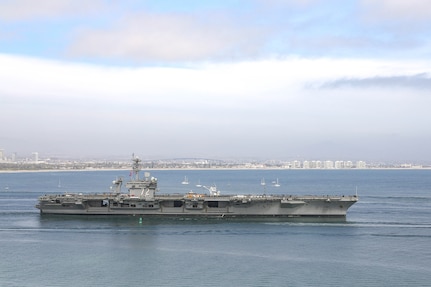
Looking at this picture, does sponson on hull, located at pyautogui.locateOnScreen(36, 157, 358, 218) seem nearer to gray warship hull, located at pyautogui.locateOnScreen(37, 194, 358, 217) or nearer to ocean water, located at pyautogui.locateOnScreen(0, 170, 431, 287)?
gray warship hull, located at pyautogui.locateOnScreen(37, 194, 358, 217)

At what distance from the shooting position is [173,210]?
54594mm

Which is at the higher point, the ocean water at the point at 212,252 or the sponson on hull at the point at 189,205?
the sponson on hull at the point at 189,205

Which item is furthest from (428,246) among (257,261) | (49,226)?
(49,226)

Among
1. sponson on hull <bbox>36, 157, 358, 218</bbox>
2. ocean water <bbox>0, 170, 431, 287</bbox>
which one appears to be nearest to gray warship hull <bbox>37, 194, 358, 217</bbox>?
sponson on hull <bbox>36, 157, 358, 218</bbox>

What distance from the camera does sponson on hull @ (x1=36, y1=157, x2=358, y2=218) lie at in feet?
175

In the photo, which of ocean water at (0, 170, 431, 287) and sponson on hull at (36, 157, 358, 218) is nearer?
ocean water at (0, 170, 431, 287)

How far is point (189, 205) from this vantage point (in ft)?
178

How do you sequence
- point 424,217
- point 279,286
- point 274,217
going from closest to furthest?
point 279,286
point 274,217
point 424,217

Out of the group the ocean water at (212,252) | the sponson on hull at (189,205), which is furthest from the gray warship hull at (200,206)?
the ocean water at (212,252)

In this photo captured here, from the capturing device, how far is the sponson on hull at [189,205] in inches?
2103

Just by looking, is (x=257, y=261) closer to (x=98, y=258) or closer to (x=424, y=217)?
(x=98, y=258)

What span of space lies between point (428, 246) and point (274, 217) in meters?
16.3

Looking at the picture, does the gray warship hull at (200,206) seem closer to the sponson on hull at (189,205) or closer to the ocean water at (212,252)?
the sponson on hull at (189,205)

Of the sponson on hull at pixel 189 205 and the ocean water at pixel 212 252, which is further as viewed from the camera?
the sponson on hull at pixel 189 205
